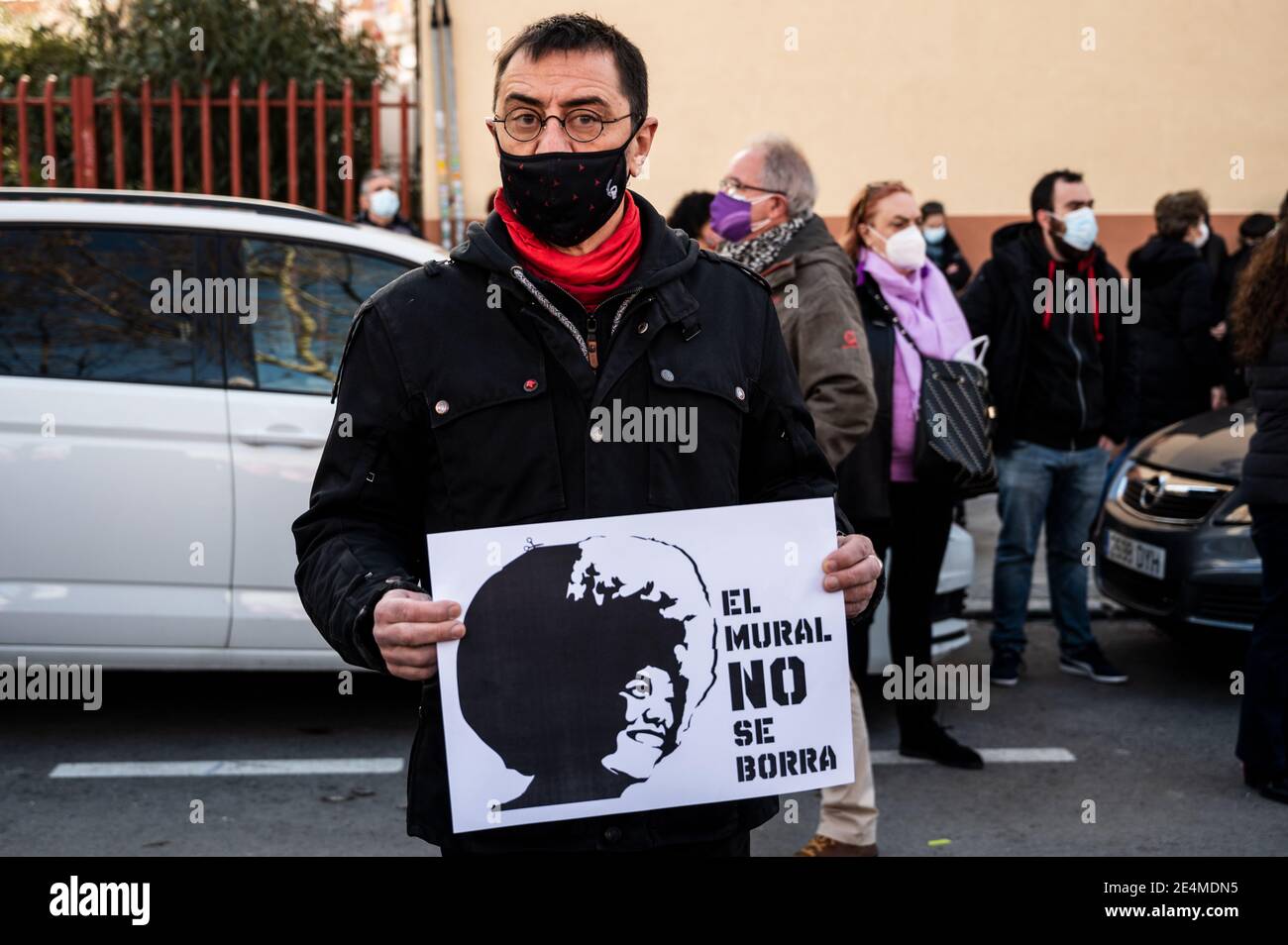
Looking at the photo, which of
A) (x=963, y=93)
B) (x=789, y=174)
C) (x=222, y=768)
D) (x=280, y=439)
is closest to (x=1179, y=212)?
(x=963, y=93)

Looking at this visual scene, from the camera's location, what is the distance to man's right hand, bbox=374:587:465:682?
2.03 meters

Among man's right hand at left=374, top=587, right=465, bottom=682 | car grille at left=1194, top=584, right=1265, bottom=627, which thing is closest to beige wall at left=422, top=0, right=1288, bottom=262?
car grille at left=1194, top=584, right=1265, bottom=627

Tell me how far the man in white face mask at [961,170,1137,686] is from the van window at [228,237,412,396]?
2524 millimetres

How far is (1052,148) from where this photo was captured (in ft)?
40.4

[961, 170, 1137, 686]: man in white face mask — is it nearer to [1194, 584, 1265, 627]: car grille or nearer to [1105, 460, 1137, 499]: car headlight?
[1105, 460, 1137, 499]: car headlight

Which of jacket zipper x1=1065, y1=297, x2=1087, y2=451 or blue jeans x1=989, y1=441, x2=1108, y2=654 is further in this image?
blue jeans x1=989, y1=441, x2=1108, y2=654

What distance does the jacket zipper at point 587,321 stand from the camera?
2195 mm

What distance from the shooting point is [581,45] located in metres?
2.21

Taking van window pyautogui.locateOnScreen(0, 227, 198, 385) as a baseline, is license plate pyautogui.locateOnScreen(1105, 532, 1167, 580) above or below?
below

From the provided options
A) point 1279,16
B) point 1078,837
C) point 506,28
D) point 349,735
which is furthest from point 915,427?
point 1279,16
